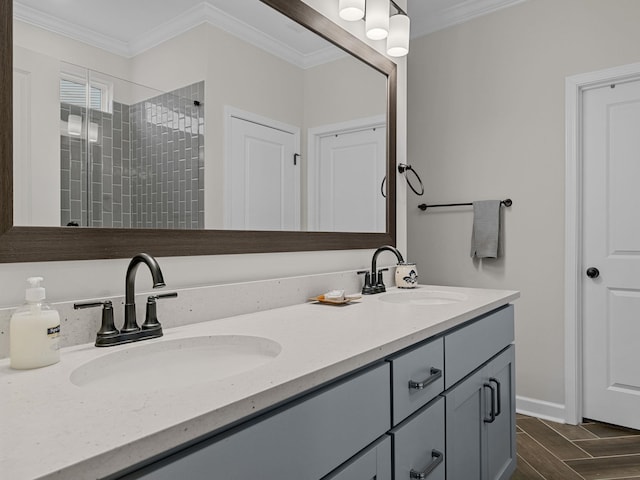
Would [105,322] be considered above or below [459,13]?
below

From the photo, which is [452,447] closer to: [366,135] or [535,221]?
[366,135]

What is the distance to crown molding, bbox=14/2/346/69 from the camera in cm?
95

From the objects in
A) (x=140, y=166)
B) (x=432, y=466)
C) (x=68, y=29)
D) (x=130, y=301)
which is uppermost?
(x=68, y=29)

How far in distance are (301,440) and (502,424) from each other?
1.25 meters

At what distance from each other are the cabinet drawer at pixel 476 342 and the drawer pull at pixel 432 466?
184 mm

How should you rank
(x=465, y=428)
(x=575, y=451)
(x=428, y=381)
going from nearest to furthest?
(x=428, y=381) → (x=465, y=428) → (x=575, y=451)

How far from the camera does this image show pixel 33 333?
30.9 inches

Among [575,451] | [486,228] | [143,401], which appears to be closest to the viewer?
[143,401]

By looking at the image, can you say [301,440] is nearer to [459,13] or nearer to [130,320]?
[130,320]

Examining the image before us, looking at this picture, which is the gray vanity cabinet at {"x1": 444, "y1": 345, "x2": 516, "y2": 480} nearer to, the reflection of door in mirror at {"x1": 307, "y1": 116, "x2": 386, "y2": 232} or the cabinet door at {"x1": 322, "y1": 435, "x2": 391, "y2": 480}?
the cabinet door at {"x1": 322, "y1": 435, "x2": 391, "y2": 480}

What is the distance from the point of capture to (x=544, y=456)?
2166 mm

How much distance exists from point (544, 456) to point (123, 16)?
256cm

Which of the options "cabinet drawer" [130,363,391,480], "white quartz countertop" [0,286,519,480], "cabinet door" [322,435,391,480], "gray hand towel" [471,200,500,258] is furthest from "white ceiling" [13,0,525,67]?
"gray hand towel" [471,200,500,258]

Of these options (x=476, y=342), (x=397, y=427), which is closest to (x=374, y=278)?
(x=476, y=342)
